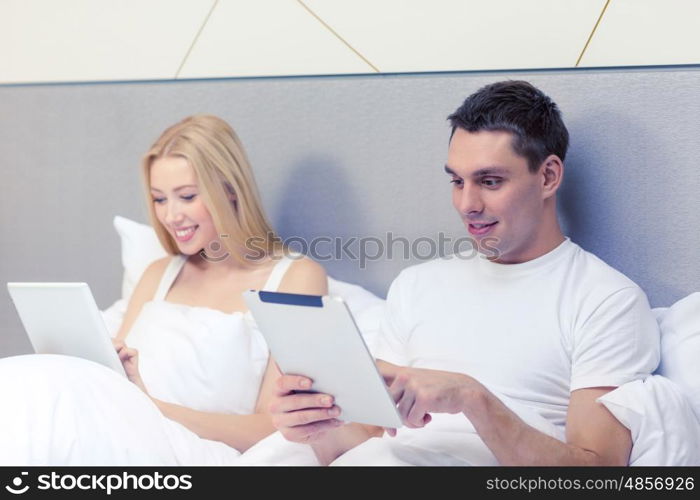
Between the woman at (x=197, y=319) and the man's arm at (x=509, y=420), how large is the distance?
1.53ft

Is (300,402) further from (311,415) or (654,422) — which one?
(654,422)

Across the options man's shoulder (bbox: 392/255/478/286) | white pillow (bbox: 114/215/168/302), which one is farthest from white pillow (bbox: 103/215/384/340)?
man's shoulder (bbox: 392/255/478/286)

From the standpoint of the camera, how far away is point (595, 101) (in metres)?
1.67

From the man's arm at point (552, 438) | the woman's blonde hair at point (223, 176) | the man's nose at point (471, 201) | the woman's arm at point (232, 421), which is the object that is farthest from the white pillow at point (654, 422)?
the woman's blonde hair at point (223, 176)

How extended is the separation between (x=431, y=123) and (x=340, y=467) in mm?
764

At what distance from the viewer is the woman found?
151cm

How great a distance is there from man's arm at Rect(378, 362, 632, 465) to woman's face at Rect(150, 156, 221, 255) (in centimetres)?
74

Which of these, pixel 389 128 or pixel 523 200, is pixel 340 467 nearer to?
pixel 523 200

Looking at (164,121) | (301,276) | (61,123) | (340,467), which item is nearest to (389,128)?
(301,276)

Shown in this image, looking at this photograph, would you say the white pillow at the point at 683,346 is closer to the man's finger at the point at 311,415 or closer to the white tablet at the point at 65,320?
the man's finger at the point at 311,415

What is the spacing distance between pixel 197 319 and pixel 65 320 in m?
0.29

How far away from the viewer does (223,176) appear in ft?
6.33
